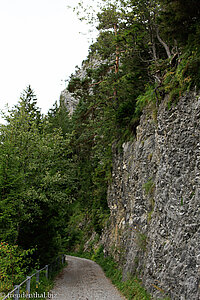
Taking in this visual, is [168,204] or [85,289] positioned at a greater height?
[168,204]

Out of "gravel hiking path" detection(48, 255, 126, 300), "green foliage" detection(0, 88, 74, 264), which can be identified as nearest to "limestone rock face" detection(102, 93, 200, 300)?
"gravel hiking path" detection(48, 255, 126, 300)

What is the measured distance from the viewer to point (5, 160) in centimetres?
958

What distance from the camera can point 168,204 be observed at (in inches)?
313

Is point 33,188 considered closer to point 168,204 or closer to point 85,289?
point 85,289

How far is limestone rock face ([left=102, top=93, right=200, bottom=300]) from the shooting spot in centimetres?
634

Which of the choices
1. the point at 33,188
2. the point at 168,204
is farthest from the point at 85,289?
the point at 168,204

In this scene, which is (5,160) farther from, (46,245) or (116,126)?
(116,126)

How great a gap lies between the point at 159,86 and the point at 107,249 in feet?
45.2

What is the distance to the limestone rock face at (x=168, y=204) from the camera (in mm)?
6336

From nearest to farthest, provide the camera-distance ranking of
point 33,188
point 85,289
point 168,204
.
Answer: point 168,204
point 85,289
point 33,188

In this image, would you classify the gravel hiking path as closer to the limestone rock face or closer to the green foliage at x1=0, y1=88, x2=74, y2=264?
the limestone rock face

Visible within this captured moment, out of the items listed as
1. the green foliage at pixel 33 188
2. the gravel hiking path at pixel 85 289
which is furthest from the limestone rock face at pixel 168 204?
the green foliage at pixel 33 188

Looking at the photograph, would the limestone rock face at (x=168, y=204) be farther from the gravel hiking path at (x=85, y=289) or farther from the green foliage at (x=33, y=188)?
the green foliage at (x=33, y=188)

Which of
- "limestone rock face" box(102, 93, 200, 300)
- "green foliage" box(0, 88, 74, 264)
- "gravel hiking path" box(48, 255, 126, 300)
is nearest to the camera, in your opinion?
"limestone rock face" box(102, 93, 200, 300)
